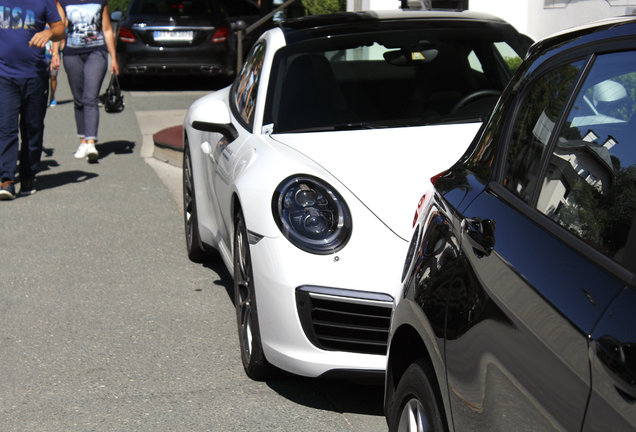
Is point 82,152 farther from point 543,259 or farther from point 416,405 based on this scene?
point 543,259

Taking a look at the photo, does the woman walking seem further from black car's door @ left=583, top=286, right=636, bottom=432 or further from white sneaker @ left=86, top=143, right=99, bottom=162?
black car's door @ left=583, top=286, right=636, bottom=432

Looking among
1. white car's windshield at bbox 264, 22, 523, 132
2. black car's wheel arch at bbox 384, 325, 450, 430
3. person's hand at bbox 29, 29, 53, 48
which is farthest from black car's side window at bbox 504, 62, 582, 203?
person's hand at bbox 29, 29, 53, 48

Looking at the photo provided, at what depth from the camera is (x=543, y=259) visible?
2.24m

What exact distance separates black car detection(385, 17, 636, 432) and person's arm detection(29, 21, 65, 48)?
21.2ft

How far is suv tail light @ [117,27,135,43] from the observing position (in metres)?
16.2

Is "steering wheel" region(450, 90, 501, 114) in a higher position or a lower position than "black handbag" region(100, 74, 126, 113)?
higher

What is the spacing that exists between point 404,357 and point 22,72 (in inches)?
262

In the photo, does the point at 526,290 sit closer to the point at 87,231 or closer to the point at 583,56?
the point at 583,56

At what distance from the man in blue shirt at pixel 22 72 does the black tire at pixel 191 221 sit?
2.58 meters

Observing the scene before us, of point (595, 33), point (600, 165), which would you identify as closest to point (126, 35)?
point (595, 33)

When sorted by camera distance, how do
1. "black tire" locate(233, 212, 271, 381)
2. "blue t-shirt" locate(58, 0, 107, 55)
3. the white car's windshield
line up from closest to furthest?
"black tire" locate(233, 212, 271, 381), the white car's windshield, "blue t-shirt" locate(58, 0, 107, 55)

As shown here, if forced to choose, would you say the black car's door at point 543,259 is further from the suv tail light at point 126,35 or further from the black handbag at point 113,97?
the suv tail light at point 126,35

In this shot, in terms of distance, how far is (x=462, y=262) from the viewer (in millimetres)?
2645

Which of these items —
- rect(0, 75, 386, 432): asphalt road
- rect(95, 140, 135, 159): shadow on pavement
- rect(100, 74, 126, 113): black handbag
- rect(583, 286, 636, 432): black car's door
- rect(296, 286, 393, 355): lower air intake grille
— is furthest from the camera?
rect(95, 140, 135, 159): shadow on pavement
